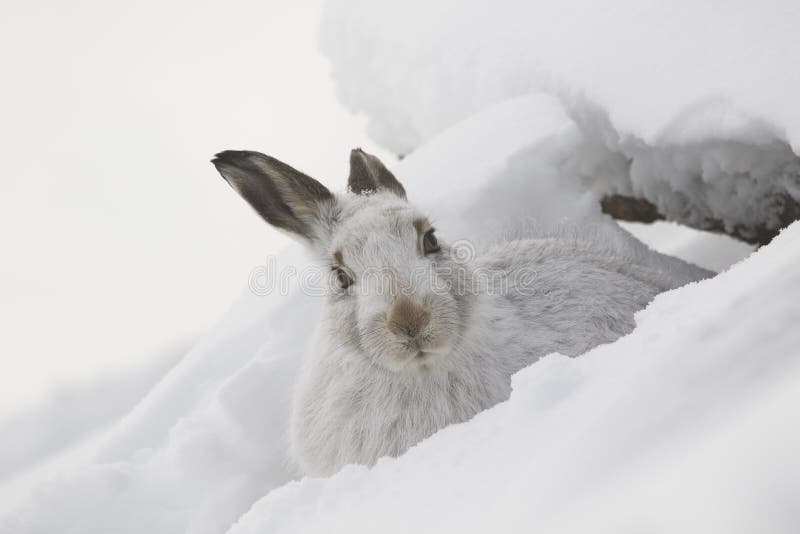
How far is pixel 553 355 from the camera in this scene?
221cm

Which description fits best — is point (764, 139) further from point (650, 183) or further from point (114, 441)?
point (114, 441)

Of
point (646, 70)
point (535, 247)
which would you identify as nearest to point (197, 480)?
point (535, 247)

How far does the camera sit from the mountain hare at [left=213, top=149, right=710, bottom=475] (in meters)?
3.12

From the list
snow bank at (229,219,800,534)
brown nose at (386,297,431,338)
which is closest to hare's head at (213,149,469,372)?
brown nose at (386,297,431,338)

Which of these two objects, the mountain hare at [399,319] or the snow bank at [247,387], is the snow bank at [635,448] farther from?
the snow bank at [247,387]

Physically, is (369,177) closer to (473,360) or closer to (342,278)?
(342,278)

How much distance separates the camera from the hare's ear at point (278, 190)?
3465 mm

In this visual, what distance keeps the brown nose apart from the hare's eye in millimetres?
525

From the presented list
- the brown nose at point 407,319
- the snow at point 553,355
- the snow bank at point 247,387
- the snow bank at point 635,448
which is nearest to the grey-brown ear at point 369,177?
the snow bank at point 247,387

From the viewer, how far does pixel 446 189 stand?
16.0 ft

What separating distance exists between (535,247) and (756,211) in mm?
1348

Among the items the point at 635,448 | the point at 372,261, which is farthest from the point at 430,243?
the point at 635,448

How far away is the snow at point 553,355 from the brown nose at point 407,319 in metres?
0.71

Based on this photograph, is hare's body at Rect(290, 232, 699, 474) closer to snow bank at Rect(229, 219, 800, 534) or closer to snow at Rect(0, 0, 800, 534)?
snow at Rect(0, 0, 800, 534)
